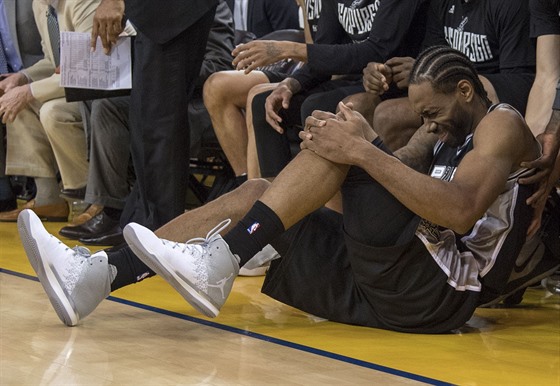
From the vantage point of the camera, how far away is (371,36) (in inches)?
175

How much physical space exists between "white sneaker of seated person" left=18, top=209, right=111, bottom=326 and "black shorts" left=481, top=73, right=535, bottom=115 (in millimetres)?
1680

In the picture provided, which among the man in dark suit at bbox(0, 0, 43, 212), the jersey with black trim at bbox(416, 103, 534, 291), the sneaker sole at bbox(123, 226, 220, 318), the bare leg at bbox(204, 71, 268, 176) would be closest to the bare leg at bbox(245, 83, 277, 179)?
the bare leg at bbox(204, 71, 268, 176)

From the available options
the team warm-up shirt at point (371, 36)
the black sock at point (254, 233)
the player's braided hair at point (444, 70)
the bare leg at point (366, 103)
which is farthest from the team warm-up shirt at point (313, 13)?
the black sock at point (254, 233)

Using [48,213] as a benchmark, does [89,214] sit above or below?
above

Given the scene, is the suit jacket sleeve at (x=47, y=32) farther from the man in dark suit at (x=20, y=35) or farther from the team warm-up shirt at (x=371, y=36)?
the team warm-up shirt at (x=371, y=36)

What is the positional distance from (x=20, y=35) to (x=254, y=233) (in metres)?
3.85

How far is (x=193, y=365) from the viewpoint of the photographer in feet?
8.98

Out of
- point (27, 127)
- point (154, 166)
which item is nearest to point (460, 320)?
point (154, 166)

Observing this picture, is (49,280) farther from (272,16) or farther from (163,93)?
(272,16)

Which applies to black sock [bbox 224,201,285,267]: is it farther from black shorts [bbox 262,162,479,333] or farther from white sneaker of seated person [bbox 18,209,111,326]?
white sneaker of seated person [bbox 18,209,111,326]

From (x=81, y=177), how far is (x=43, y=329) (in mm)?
2763

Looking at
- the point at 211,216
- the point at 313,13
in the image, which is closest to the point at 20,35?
the point at 313,13

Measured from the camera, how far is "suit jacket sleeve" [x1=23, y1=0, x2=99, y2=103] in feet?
18.0

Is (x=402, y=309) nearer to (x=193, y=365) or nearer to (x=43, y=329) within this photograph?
(x=193, y=365)
